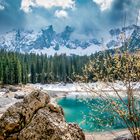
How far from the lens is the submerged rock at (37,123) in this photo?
9.72m

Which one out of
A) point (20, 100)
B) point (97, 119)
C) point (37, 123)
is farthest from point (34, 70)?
point (97, 119)

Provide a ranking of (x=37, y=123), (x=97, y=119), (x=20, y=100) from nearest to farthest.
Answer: (x=97, y=119)
(x=37, y=123)
(x=20, y=100)

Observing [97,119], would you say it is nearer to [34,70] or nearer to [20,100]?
[20,100]

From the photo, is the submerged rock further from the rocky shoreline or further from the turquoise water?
the rocky shoreline

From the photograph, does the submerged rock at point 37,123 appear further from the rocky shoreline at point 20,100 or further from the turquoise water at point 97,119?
the rocky shoreline at point 20,100

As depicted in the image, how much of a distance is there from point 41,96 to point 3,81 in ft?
298

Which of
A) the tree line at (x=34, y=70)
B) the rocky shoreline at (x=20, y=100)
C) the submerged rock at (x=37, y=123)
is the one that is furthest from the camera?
the tree line at (x=34, y=70)

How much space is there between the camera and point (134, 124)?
871 centimetres

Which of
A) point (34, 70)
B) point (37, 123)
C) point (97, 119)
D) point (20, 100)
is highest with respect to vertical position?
point (97, 119)

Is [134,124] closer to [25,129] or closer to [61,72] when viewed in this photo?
[25,129]

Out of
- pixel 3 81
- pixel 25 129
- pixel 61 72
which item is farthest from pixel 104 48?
pixel 61 72

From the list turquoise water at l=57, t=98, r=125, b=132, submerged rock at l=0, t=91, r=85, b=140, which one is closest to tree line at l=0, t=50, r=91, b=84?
turquoise water at l=57, t=98, r=125, b=132

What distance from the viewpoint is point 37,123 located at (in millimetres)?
10094

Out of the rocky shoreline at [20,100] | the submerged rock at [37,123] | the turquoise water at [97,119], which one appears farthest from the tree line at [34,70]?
the submerged rock at [37,123]
